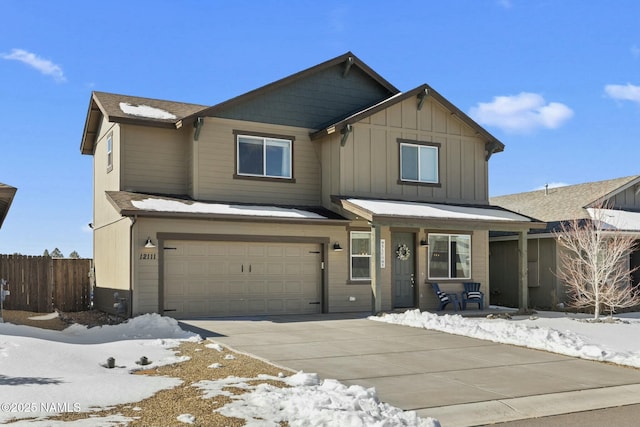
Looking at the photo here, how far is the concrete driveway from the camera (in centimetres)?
802

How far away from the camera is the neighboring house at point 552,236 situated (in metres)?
21.7

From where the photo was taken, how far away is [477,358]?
11086 mm

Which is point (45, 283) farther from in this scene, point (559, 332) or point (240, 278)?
point (559, 332)

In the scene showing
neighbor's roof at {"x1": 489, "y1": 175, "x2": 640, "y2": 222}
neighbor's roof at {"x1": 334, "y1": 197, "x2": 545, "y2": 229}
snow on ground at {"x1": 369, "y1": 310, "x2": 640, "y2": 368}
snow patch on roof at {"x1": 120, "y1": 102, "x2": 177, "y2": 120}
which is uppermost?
snow patch on roof at {"x1": 120, "y1": 102, "x2": 177, "y2": 120}

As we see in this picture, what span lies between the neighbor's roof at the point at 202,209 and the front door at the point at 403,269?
7.28 ft

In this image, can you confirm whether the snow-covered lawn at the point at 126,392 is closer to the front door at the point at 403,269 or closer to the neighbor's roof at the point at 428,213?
the neighbor's roof at the point at 428,213

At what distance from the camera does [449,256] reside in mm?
20250

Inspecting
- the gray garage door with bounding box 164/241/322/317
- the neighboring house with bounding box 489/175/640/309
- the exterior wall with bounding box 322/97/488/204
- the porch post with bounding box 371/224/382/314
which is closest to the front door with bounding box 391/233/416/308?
the exterior wall with bounding box 322/97/488/204

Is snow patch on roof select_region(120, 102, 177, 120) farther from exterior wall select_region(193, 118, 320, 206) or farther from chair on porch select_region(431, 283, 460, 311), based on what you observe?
chair on porch select_region(431, 283, 460, 311)

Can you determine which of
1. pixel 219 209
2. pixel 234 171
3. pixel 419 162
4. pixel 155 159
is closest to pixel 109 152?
pixel 155 159

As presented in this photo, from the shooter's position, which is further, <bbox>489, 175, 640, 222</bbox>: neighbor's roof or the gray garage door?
<bbox>489, 175, 640, 222</bbox>: neighbor's roof

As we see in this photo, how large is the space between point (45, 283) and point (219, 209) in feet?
22.6

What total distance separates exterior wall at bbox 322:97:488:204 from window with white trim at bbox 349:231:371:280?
1275 millimetres

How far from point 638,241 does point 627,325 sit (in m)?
7.23
